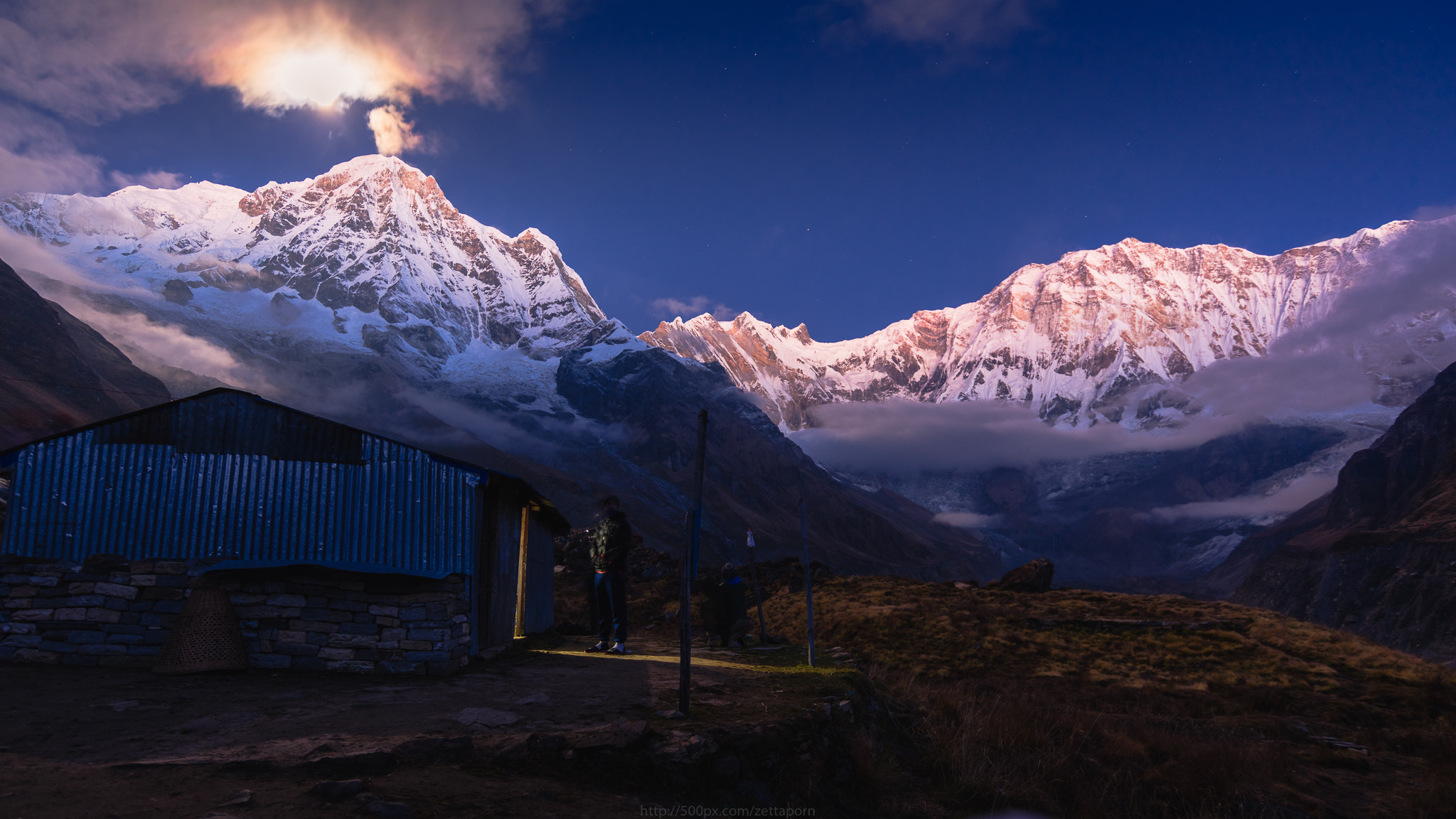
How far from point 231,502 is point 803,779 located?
10.5 meters

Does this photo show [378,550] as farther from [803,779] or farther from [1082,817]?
[1082,817]

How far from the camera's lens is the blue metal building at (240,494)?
1196 cm

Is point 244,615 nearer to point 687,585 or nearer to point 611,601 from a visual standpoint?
point 611,601

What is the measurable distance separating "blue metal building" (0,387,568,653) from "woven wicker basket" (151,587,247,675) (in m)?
0.70

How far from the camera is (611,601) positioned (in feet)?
49.5

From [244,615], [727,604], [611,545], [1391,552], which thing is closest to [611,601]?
[611,545]

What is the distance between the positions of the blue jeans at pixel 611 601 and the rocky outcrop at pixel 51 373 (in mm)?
93292

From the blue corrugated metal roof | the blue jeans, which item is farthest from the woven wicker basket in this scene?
the blue jeans

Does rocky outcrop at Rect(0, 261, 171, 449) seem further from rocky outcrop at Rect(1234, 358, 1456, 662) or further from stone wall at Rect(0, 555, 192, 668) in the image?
rocky outcrop at Rect(1234, 358, 1456, 662)

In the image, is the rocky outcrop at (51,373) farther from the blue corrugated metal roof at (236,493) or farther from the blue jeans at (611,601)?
the blue jeans at (611,601)

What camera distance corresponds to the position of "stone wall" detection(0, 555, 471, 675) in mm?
11391

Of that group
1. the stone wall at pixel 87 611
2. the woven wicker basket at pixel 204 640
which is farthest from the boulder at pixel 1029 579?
the stone wall at pixel 87 611

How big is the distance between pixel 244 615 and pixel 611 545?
6.13 meters

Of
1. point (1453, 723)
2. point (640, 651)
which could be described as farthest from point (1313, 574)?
point (640, 651)
